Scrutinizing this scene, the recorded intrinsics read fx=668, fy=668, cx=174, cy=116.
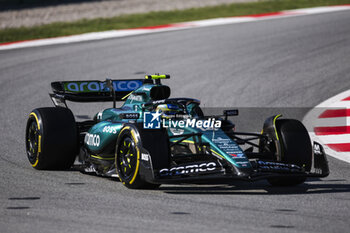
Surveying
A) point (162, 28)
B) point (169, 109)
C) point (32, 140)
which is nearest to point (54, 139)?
point (32, 140)

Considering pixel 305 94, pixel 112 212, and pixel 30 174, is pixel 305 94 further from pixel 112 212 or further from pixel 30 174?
pixel 112 212

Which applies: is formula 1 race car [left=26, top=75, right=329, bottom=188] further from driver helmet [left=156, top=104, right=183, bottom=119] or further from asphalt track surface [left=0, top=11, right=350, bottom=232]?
asphalt track surface [left=0, top=11, right=350, bottom=232]

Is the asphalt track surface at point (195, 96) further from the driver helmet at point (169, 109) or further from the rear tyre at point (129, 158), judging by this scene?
the driver helmet at point (169, 109)

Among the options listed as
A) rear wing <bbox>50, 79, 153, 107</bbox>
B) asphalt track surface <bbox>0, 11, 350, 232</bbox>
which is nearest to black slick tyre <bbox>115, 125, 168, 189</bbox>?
asphalt track surface <bbox>0, 11, 350, 232</bbox>

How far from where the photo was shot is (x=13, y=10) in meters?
26.0

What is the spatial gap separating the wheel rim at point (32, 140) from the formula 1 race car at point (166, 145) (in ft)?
0.04

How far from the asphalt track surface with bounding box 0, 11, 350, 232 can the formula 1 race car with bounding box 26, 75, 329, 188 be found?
0.22 metres

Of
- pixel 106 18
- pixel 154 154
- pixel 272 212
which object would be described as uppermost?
pixel 106 18

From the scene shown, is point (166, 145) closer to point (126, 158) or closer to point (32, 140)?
point (126, 158)

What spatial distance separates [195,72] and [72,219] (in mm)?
10924

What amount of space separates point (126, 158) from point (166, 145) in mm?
575

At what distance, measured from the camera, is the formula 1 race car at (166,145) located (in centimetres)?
721

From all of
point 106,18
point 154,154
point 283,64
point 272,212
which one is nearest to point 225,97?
point 283,64

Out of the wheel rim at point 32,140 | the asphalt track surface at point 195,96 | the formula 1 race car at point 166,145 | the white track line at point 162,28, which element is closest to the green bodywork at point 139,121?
the formula 1 race car at point 166,145
